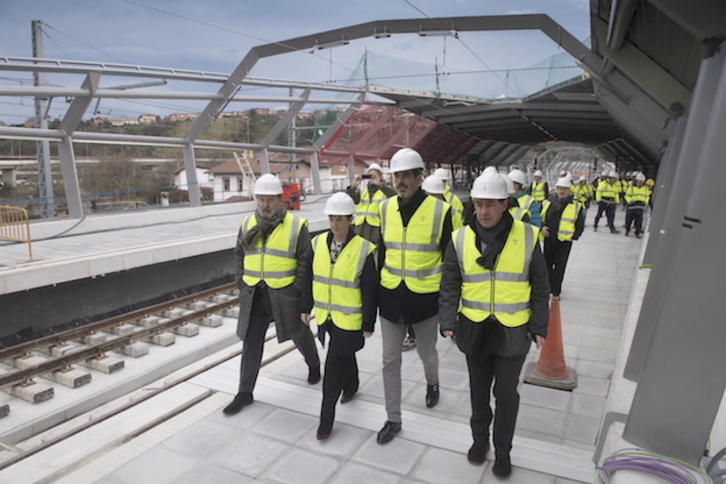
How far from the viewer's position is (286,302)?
4.33 m

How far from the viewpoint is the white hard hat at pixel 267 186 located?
428 cm

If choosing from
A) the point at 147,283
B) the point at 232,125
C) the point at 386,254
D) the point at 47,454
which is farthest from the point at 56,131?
the point at 386,254

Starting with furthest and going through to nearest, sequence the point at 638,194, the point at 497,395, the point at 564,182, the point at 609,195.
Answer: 1. the point at 609,195
2. the point at 638,194
3. the point at 564,182
4. the point at 497,395

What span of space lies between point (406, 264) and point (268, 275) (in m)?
1.25

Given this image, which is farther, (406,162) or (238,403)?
(238,403)

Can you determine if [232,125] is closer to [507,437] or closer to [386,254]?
[386,254]

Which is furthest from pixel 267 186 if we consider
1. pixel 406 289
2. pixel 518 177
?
pixel 518 177

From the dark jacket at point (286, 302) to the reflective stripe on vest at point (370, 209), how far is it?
195cm

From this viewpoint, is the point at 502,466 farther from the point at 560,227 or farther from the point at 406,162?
the point at 560,227

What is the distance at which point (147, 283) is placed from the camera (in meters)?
10.7

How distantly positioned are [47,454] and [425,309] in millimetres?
3237

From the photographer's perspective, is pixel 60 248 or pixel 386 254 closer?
pixel 386 254

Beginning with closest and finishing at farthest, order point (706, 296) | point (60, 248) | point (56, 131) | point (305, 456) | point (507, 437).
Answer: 1. point (706, 296)
2. point (507, 437)
3. point (305, 456)
4. point (60, 248)
5. point (56, 131)

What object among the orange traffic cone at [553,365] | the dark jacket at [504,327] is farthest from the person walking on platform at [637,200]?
the dark jacket at [504,327]
